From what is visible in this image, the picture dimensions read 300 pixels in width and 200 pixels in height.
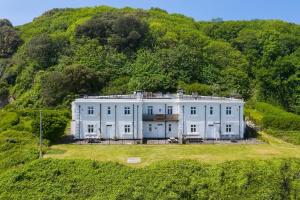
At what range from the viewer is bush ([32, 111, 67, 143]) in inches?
1654

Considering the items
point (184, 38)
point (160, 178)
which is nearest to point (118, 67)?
point (184, 38)

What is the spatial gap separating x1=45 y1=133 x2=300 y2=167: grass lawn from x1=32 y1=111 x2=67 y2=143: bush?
1.60m

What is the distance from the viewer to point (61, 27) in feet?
335

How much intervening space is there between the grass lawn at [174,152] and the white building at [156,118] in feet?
10.7

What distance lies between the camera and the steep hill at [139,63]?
212ft

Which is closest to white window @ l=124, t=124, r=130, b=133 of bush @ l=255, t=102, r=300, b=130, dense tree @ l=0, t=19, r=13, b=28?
bush @ l=255, t=102, r=300, b=130

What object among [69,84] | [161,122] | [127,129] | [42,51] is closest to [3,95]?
[42,51]

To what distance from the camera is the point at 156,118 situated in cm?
4562

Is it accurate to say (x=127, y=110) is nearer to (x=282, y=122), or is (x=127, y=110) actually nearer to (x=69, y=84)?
(x=69, y=84)

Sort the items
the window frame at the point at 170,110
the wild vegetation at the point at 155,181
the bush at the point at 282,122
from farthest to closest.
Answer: the bush at the point at 282,122, the window frame at the point at 170,110, the wild vegetation at the point at 155,181

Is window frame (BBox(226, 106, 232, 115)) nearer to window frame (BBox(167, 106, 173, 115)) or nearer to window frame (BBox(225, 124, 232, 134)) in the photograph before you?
window frame (BBox(225, 124, 232, 134))

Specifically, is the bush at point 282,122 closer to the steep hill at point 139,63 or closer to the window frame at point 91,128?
the steep hill at point 139,63

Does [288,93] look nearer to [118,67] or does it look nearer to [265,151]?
[118,67]

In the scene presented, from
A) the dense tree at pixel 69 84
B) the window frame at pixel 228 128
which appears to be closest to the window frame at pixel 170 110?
the window frame at pixel 228 128
